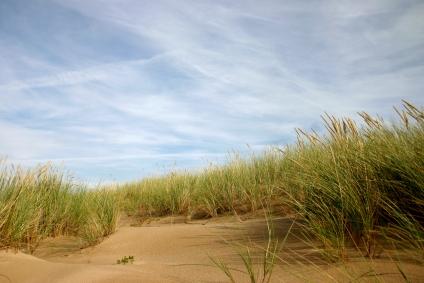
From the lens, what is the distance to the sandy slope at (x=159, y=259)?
281 cm

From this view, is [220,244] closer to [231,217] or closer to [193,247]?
[193,247]

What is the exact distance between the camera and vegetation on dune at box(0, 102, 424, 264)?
3271 millimetres

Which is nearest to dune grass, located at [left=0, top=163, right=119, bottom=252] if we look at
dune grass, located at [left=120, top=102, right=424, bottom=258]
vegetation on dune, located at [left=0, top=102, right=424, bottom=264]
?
vegetation on dune, located at [left=0, top=102, right=424, bottom=264]

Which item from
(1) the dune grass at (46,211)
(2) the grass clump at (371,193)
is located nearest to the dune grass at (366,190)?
(2) the grass clump at (371,193)

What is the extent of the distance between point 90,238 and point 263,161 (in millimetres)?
4421

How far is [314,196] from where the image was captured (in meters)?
4.06

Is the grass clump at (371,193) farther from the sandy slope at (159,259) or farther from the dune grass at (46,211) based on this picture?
the dune grass at (46,211)

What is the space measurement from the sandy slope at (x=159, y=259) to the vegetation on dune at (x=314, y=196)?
0.79 ft

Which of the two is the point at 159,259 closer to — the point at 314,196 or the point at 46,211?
the point at 314,196

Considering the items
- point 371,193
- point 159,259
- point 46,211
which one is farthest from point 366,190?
point 46,211

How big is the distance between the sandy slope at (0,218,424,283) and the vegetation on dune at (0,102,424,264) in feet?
0.79

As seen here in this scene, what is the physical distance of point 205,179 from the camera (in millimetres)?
9164

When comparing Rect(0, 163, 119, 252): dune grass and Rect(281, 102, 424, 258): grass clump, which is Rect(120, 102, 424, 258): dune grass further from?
Rect(0, 163, 119, 252): dune grass

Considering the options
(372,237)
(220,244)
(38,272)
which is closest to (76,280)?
(38,272)
